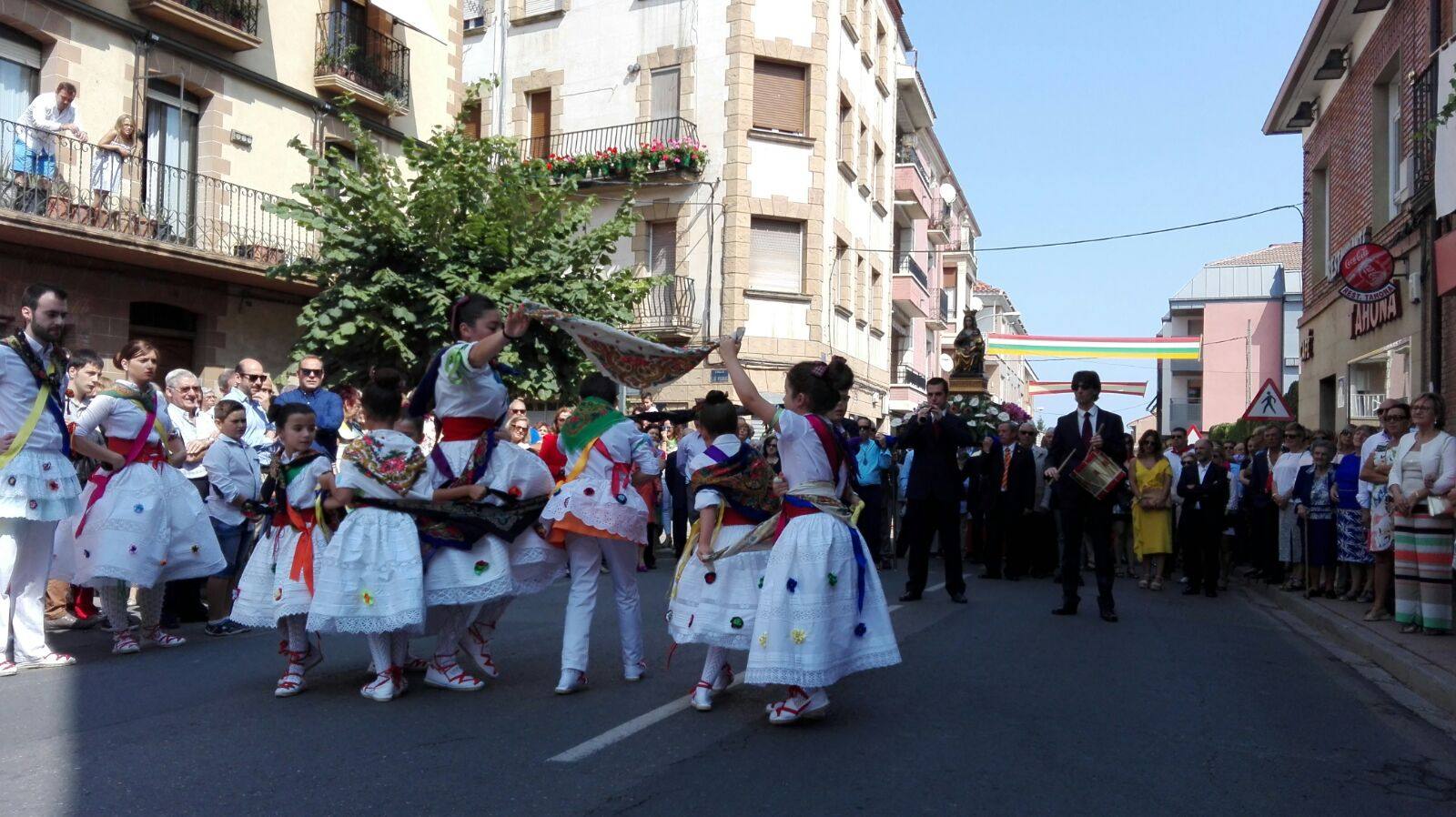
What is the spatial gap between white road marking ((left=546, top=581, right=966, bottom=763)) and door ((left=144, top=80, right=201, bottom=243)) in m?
14.0

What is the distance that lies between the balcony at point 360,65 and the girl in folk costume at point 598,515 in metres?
14.7

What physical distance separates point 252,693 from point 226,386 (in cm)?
530

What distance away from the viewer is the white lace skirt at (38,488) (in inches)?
274

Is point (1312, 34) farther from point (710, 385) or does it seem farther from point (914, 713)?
point (914, 713)

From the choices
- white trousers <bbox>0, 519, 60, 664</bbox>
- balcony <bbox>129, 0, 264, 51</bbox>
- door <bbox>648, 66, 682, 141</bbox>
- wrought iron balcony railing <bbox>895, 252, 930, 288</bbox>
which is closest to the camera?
white trousers <bbox>0, 519, 60, 664</bbox>

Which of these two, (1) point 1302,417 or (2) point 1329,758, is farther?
(1) point 1302,417

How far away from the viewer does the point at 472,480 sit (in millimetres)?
6574

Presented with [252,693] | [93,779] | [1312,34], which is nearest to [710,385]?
[1312,34]

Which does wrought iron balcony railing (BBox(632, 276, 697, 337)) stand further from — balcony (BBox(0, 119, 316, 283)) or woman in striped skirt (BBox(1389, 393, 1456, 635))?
woman in striped skirt (BBox(1389, 393, 1456, 635))

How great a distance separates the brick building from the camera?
49.8ft

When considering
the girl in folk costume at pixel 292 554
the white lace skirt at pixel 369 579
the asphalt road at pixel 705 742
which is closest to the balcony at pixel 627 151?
the asphalt road at pixel 705 742

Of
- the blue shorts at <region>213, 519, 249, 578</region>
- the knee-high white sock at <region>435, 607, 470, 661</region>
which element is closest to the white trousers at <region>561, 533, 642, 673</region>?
the knee-high white sock at <region>435, 607, 470, 661</region>

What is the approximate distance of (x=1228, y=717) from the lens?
6.60m

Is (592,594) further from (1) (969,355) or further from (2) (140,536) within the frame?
(1) (969,355)
